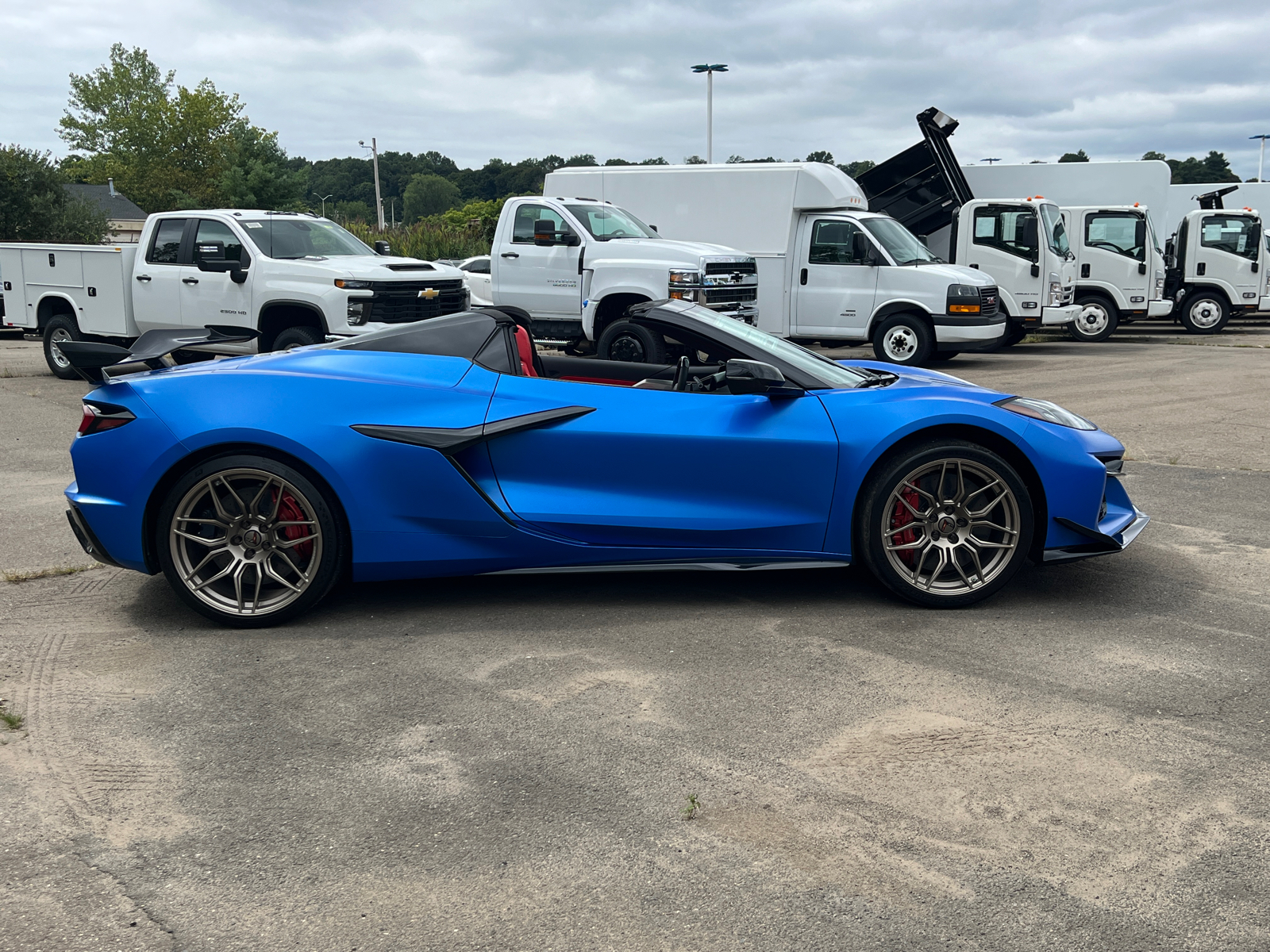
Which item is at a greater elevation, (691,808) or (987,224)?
(987,224)

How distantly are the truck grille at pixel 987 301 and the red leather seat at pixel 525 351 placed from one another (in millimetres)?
11530

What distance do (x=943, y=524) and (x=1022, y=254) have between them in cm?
1442

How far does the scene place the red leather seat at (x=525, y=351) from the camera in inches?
189

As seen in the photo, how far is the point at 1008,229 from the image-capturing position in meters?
17.8

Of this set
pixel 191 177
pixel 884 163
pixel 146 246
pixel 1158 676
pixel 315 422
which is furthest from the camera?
pixel 191 177

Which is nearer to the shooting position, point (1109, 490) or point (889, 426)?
point (889, 426)

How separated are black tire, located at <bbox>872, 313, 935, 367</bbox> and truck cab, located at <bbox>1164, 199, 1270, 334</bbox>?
9.23 metres

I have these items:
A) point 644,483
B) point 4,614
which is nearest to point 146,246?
point 4,614

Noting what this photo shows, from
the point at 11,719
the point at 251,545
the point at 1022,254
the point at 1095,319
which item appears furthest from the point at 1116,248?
the point at 11,719

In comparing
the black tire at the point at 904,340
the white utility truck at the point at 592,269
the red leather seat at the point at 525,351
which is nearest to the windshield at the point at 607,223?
the white utility truck at the point at 592,269

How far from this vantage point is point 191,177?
265ft

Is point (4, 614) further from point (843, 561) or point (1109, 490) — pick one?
point (1109, 490)

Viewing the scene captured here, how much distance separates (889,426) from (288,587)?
2.50 m

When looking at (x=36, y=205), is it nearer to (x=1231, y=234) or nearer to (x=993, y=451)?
(x=1231, y=234)
